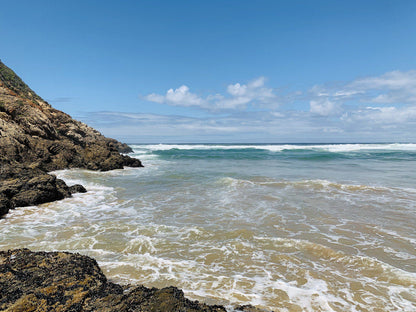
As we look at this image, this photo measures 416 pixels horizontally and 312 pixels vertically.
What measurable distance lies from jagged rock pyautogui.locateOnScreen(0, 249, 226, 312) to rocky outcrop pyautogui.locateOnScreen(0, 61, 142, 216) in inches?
247

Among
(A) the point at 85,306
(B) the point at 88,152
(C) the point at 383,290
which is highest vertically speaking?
(B) the point at 88,152

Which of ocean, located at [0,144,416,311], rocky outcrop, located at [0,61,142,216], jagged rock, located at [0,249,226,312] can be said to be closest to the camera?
jagged rock, located at [0,249,226,312]

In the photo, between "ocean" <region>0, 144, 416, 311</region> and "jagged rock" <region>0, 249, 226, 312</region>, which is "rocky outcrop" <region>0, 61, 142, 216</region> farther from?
"jagged rock" <region>0, 249, 226, 312</region>

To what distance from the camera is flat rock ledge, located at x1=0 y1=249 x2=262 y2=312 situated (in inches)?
109

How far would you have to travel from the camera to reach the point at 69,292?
306 centimetres

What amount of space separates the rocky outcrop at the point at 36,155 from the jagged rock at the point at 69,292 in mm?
6280

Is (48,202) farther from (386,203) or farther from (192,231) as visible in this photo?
(386,203)

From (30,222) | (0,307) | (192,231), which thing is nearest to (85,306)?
(0,307)

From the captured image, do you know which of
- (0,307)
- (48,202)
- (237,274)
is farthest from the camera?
(48,202)

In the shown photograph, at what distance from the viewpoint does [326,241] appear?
6453mm

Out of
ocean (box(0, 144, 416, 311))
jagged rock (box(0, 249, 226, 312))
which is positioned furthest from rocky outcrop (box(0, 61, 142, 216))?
jagged rock (box(0, 249, 226, 312))

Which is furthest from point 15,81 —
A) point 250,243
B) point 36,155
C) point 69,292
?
point 69,292

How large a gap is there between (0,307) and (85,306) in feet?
2.95

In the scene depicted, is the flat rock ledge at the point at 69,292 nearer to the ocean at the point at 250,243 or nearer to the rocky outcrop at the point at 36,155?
the ocean at the point at 250,243
